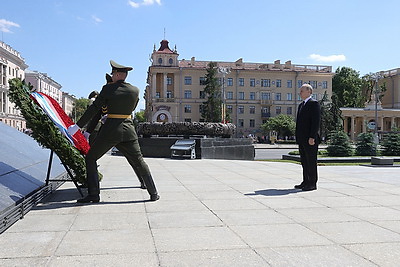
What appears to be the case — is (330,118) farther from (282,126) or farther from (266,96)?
(266,96)

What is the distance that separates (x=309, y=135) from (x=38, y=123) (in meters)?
4.48

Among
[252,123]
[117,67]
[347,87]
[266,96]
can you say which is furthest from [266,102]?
[117,67]

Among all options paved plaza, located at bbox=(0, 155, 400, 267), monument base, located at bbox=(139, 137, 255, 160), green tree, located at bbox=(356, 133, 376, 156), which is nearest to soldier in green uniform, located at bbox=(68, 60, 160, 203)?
paved plaza, located at bbox=(0, 155, 400, 267)

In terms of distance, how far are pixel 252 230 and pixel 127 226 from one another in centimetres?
132

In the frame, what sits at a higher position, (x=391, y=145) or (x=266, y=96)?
(x=266, y=96)

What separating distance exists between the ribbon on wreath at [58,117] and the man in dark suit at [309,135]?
148 inches

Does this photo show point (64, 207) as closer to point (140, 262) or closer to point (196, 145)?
point (140, 262)

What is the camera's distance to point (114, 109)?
216 inches

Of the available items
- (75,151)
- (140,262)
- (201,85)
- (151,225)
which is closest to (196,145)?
(75,151)

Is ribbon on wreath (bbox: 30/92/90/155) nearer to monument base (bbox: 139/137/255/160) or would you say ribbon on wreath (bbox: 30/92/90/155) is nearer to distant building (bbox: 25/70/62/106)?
monument base (bbox: 139/137/255/160)

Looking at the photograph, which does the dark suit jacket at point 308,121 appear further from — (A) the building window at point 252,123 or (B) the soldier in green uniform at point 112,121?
(A) the building window at point 252,123

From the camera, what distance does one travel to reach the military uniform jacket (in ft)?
17.9

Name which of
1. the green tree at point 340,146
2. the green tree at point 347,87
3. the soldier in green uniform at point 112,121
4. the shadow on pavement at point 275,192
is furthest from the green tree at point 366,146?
the green tree at point 347,87

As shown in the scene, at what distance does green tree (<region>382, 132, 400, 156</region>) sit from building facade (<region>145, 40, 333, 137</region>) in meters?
49.7
